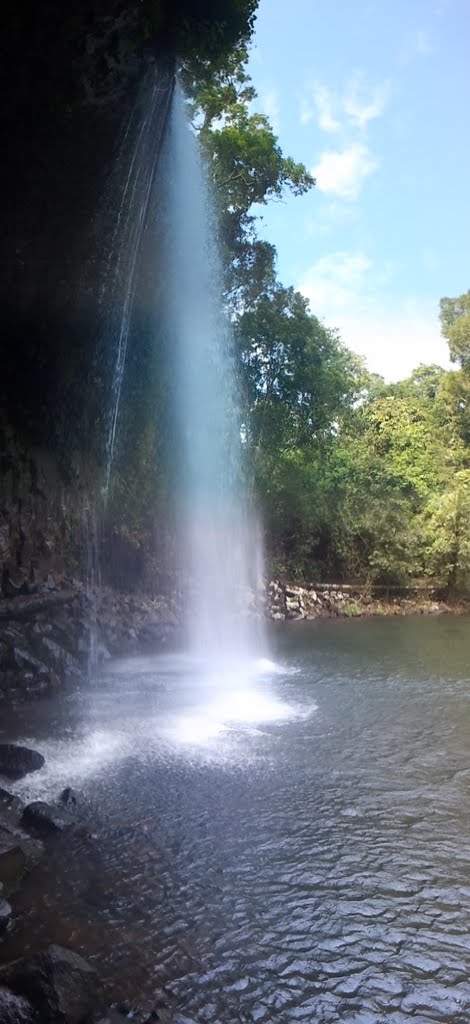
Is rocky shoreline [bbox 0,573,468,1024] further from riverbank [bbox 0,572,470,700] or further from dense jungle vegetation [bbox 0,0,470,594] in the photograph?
dense jungle vegetation [bbox 0,0,470,594]

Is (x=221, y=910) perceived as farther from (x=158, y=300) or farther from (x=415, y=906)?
(x=158, y=300)

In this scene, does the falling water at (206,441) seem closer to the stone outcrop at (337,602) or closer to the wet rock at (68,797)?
the stone outcrop at (337,602)

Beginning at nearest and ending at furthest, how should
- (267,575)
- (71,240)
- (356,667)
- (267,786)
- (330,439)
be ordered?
1. (267,786)
2. (71,240)
3. (356,667)
4. (267,575)
5. (330,439)

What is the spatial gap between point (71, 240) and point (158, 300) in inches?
261

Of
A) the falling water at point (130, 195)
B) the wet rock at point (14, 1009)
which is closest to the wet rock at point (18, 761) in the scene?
the wet rock at point (14, 1009)

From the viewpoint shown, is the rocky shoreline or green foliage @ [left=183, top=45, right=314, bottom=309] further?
green foliage @ [left=183, top=45, right=314, bottom=309]

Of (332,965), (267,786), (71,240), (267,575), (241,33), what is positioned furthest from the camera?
(267,575)

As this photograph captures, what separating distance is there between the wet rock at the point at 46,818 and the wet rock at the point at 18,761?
1.33 meters

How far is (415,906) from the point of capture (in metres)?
5.38

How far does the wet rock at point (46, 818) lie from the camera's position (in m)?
6.59

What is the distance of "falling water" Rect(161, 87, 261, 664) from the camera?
62.5 feet

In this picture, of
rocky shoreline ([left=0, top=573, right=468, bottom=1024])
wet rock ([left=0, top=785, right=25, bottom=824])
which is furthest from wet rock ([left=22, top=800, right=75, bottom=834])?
wet rock ([left=0, top=785, right=25, bottom=824])

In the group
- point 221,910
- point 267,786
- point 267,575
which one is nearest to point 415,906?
point 221,910

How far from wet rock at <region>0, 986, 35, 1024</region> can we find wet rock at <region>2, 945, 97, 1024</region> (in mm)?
54
